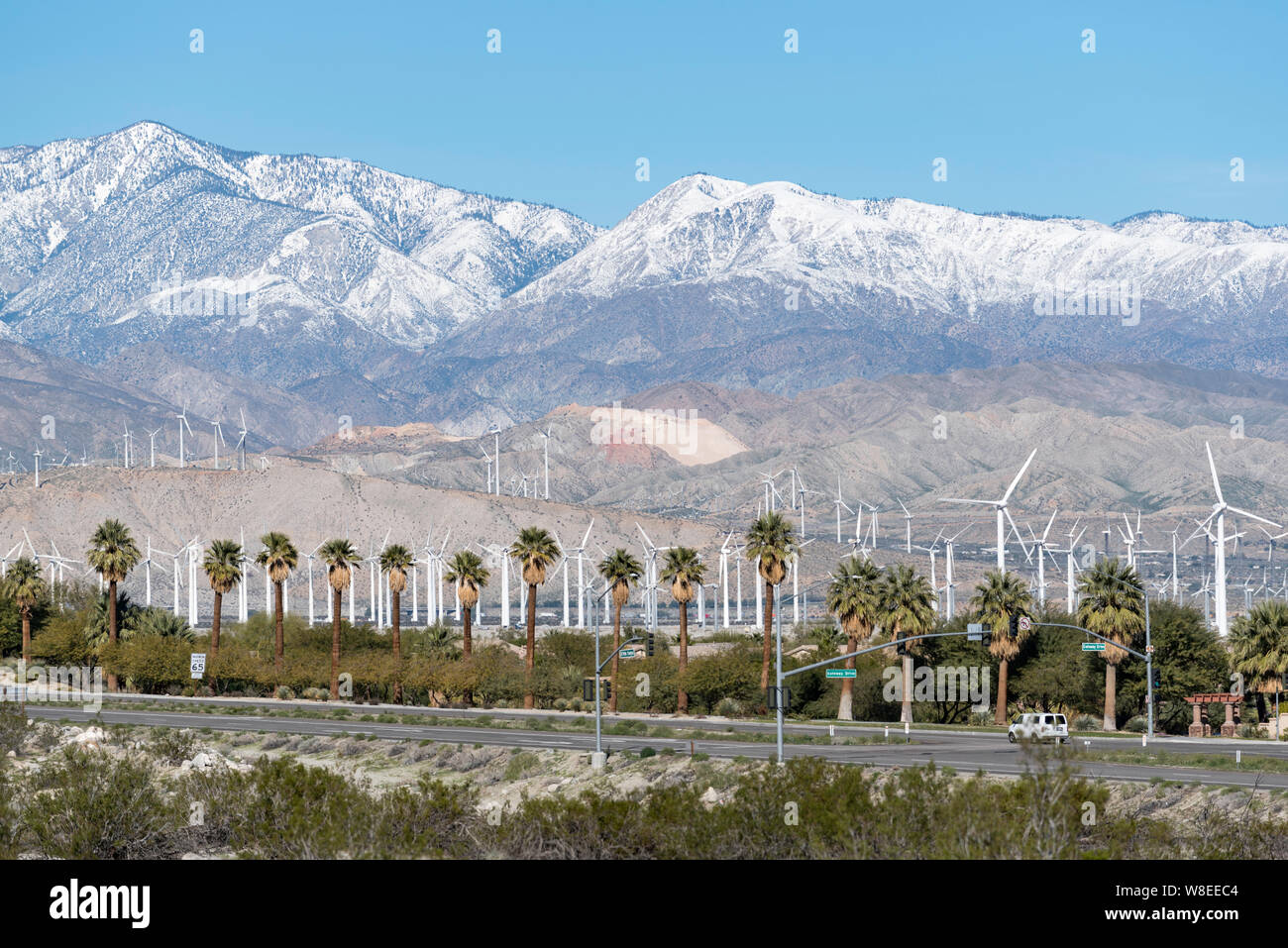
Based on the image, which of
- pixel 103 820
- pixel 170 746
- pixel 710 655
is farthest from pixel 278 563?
pixel 103 820

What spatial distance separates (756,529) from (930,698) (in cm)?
1460

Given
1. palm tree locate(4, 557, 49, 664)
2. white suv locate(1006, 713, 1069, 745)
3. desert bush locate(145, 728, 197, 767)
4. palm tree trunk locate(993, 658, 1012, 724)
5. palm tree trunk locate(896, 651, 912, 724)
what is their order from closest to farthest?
desert bush locate(145, 728, 197, 767) < white suv locate(1006, 713, 1069, 745) < palm tree trunk locate(896, 651, 912, 724) < palm tree trunk locate(993, 658, 1012, 724) < palm tree locate(4, 557, 49, 664)

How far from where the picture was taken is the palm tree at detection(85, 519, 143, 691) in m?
117

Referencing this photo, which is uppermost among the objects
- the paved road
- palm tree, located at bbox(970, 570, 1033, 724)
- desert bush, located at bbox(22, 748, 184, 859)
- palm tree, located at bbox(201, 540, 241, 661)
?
palm tree, located at bbox(201, 540, 241, 661)

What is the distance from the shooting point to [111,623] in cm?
11900

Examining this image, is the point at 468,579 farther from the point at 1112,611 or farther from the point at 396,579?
the point at 1112,611

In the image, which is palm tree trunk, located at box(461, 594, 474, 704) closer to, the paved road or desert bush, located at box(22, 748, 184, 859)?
the paved road

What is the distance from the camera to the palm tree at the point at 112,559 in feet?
384

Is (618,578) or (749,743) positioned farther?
(618,578)

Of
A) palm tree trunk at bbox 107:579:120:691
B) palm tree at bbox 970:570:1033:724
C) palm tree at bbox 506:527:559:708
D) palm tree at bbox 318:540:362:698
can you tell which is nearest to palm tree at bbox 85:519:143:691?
palm tree trunk at bbox 107:579:120:691

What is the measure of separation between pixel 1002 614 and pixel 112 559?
62.0 metres

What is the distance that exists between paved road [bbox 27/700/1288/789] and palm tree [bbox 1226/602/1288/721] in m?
14.2
